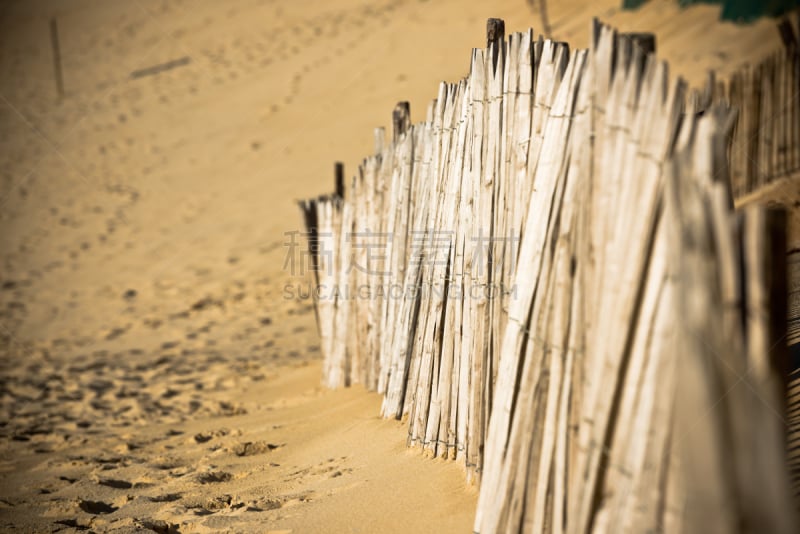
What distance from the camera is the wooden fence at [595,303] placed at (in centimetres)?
150

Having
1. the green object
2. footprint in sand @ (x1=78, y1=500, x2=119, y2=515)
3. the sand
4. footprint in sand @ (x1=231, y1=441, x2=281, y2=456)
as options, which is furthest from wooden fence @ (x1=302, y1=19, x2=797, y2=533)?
the green object

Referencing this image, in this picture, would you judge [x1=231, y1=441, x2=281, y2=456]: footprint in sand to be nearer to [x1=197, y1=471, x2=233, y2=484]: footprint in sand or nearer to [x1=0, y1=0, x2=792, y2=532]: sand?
[x1=0, y1=0, x2=792, y2=532]: sand

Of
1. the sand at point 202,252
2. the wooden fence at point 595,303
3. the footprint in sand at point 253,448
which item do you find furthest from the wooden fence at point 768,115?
the footprint in sand at point 253,448

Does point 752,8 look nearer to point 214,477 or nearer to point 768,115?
point 768,115

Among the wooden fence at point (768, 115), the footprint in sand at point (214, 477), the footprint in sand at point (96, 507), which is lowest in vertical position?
the footprint in sand at point (96, 507)

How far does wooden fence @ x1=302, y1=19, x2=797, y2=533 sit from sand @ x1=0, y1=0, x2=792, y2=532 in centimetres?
51

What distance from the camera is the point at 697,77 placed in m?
11.2

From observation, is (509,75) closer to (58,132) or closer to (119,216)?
(119,216)

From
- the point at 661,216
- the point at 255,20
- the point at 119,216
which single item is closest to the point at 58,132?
the point at 119,216

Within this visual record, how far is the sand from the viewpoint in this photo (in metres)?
3.34

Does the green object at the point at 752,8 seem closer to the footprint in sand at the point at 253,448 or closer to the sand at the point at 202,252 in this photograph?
the sand at the point at 202,252

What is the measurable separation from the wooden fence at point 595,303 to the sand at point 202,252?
1.68 ft

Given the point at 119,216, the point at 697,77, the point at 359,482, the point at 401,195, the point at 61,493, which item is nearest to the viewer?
the point at 359,482

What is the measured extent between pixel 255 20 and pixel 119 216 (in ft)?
44.9
